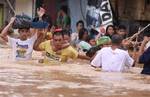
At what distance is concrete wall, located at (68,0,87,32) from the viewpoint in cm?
1884

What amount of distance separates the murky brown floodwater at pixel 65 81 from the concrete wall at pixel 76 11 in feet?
29.5

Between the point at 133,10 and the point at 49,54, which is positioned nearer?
the point at 49,54

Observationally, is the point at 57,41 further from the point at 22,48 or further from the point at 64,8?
the point at 64,8

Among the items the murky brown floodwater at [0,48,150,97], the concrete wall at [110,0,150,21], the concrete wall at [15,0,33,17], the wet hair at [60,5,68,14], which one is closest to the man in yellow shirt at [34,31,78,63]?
the murky brown floodwater at [0,48,150,97]

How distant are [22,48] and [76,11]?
29.6ft

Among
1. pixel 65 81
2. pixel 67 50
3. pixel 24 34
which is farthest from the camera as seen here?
pixel 24 34

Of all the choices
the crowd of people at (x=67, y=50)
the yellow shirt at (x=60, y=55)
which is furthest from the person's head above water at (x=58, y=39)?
the yellow shirt at (x=60, y=55)

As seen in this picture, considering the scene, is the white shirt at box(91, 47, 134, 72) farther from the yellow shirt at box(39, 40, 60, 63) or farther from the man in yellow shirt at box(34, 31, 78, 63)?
the yellow shirt at box(39, 40, 60, 63)

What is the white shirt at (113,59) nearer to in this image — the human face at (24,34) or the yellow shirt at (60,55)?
the yellow shirt at (60,55)

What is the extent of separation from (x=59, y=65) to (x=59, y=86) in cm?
297

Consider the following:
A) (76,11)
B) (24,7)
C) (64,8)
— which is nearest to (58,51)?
(76,11)

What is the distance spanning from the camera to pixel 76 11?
1919 centimetres

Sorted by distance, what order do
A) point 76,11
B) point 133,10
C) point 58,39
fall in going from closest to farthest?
point 58,39 → point 133,10 → point 76,11

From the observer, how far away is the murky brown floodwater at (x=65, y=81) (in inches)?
246
